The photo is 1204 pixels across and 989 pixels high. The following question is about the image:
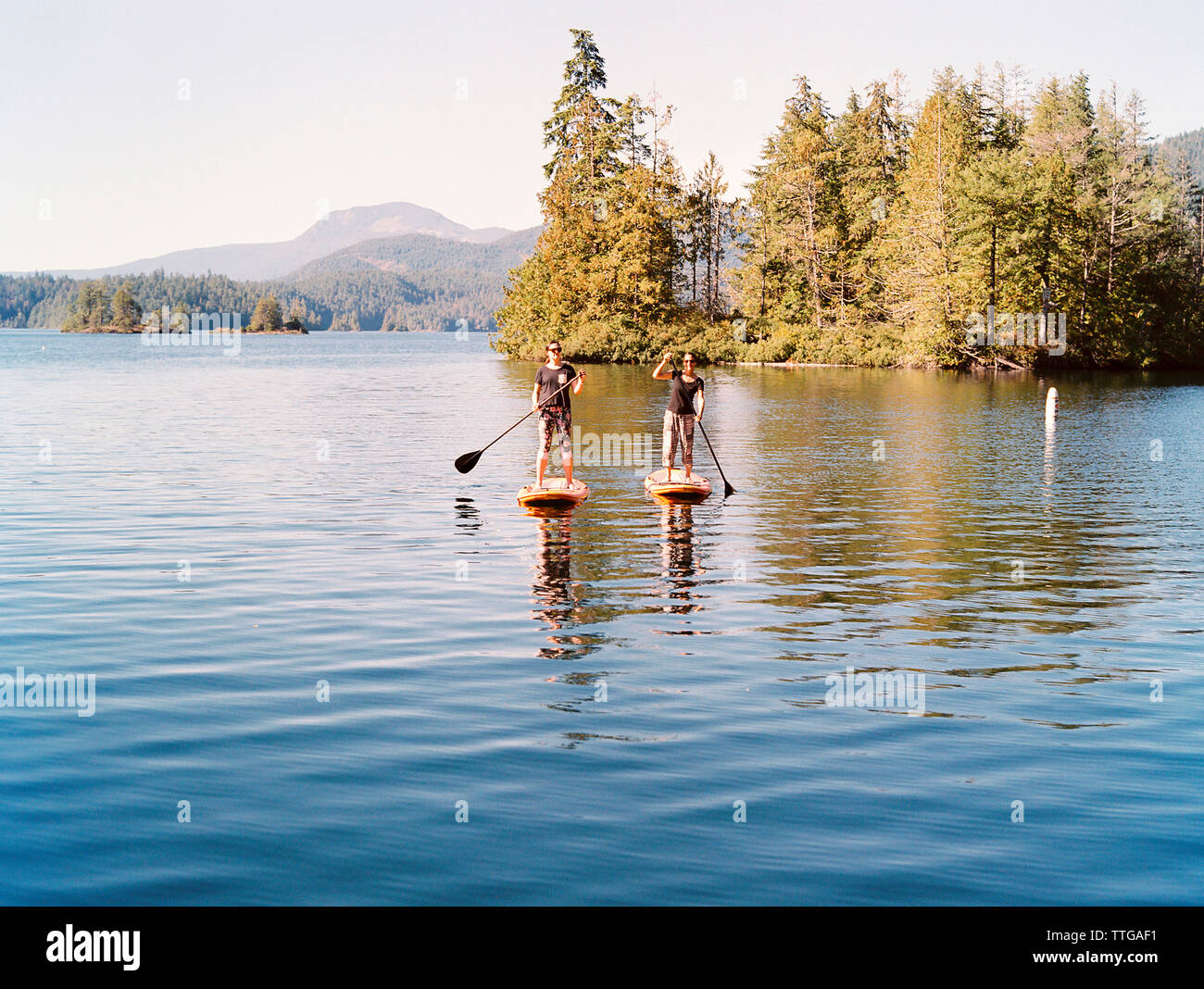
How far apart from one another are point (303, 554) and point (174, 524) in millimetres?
4211

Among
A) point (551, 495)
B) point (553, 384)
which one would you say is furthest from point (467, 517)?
point (553, 384)

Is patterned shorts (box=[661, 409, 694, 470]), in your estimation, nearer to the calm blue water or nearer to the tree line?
the calm blue water

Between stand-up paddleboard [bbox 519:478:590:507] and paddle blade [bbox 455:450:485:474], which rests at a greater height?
paddle blade [bbox 455:450:485:474]

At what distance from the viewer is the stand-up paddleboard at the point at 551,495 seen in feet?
73.2

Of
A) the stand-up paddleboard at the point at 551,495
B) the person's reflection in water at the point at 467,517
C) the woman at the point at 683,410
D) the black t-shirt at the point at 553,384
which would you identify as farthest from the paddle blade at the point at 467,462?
the woman at the point at 683,410

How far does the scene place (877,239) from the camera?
92.4m

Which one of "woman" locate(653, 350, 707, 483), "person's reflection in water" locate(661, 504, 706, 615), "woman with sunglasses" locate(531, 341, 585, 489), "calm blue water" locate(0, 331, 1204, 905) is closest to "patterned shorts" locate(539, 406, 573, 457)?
"woman with sunglasses" locate(531, 341, 585, 489)

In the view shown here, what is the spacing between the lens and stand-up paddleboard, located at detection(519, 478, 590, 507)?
73.2ft

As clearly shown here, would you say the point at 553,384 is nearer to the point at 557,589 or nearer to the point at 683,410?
the point at 683,410

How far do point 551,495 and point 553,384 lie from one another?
6.99 feet

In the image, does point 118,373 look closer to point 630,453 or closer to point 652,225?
point 652,225

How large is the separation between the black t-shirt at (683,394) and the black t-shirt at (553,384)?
2055 mm

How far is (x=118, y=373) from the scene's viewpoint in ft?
285

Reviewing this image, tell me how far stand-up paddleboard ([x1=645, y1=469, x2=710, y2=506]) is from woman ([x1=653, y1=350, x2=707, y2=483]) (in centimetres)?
13
